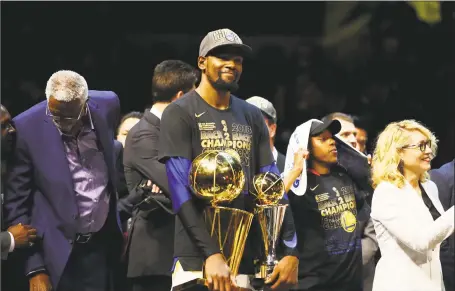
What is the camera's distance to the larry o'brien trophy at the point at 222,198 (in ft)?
10.6

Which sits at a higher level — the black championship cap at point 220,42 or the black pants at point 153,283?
the black championship cap at point 220,42

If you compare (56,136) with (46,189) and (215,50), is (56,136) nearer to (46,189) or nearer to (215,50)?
(46,189)

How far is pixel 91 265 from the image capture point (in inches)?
158

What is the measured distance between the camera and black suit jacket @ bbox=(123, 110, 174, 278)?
4141 mm

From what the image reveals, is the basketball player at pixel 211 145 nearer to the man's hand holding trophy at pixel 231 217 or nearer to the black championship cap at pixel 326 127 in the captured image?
the man's hand holding trophy at pixel 231 217

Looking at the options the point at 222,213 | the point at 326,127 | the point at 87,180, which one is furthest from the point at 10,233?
the point at 326,127

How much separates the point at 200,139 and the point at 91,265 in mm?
937

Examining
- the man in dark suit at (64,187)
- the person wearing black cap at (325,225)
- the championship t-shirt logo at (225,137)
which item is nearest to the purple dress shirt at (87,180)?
the man in dark suit at (64,187)

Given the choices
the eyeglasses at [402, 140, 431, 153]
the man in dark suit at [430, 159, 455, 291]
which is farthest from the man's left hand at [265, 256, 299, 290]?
the man in dark suit at [430, 159, 455, 291]

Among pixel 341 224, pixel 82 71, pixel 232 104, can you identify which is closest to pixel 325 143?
pixel 341 224

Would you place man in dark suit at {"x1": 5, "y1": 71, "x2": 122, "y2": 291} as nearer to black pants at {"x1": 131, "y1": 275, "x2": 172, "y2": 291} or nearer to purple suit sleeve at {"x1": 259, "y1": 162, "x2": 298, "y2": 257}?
black pants at {"x1": 131, "y1": 275, "x2": 172, "y2": 291}

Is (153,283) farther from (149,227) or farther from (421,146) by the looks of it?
(421,146)

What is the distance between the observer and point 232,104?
357 centimetres

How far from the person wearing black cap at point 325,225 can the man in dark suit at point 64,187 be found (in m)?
1.09
